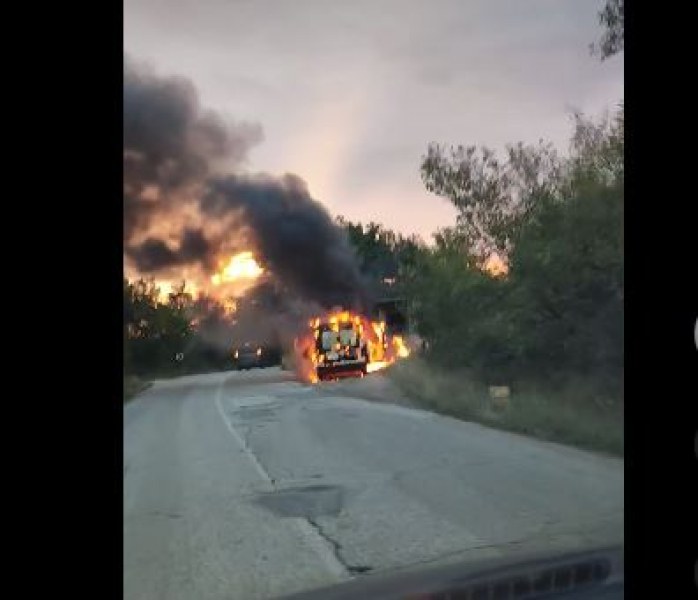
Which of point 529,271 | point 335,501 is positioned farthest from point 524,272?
point 335,501

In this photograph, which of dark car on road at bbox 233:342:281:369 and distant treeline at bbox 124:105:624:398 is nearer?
distant treeline at bbox 124:105:624:398

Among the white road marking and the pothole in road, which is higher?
the white road marking

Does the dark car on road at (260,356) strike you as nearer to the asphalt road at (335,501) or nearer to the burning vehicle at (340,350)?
the burning vehicle at (340,350)

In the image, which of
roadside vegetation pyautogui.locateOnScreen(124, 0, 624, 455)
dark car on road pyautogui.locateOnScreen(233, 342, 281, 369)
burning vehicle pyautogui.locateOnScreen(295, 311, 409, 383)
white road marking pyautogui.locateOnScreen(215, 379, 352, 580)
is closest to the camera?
white road marking pyautogui.locateOnScreen(215, 379, 352, 580)

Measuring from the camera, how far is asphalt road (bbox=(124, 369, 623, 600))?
163 inches

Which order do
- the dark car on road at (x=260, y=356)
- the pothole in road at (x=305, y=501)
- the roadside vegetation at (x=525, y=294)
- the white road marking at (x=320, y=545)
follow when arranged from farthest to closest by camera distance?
the dark car on road at (x=260, y=356), the roadside vegetation at (x=525, y=294), the pothole in road at (x=305, y=501), the white road marking at (x=320, y=545)

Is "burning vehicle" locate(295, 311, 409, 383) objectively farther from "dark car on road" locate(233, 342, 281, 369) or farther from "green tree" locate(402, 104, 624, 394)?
"green tree" locate(402, 104, 624, 394)

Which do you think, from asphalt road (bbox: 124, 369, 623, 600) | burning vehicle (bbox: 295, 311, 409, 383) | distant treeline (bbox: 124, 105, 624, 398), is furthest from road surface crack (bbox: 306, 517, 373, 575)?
burning vehicle (bbox: 295, 311, 409, 383)

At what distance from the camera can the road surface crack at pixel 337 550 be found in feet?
13.4

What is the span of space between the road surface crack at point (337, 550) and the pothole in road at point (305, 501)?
24 cm

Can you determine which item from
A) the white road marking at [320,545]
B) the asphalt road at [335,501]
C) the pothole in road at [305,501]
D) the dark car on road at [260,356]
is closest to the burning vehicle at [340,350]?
the dark car on road at [260,356]

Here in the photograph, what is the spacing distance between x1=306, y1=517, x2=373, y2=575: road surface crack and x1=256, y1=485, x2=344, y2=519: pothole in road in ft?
0.78
